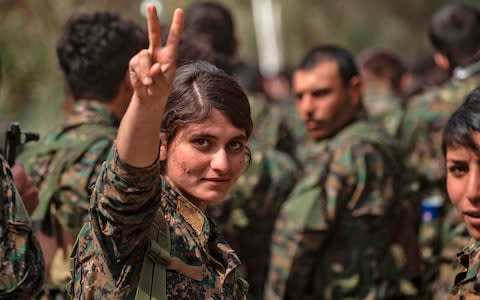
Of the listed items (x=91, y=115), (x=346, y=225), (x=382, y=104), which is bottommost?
(x=382, y=104)

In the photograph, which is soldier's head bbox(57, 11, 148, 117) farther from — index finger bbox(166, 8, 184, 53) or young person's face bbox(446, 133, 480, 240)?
index finger bbox(166, 8, 184, 53)

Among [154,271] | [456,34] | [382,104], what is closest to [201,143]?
[154,271]

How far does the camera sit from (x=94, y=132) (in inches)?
211

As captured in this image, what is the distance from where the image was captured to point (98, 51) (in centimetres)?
552

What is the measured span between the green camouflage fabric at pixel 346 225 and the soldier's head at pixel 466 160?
107 inches

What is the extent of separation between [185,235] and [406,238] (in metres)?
4.19

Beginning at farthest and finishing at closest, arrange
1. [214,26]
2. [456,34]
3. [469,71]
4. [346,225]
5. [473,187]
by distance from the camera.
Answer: [456,34], [469,71], [214,26], [346,225], [473,187]

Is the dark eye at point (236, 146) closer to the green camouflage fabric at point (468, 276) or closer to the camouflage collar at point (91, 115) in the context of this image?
the green camouflage fabric at point (468, 276)

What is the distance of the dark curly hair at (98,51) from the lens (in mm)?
5508

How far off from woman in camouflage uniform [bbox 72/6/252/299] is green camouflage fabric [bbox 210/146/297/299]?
3735 millimetres

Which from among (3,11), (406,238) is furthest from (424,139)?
(3,11)

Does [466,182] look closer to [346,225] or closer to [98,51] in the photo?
[98,51]

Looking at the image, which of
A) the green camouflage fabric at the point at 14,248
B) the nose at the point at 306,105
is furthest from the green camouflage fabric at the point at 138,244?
the nose at the point at 306,105

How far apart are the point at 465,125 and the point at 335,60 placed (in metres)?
3.50
